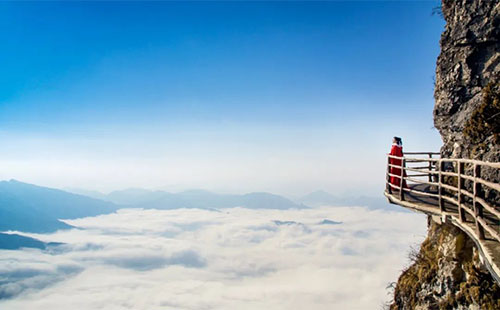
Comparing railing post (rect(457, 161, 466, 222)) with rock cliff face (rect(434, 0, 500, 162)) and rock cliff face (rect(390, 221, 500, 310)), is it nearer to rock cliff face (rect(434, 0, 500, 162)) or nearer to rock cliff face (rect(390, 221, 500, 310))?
rock cliff face (rect(390, 221, 500, 310))

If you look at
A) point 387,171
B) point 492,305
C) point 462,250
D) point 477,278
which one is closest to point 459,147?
point 387,171

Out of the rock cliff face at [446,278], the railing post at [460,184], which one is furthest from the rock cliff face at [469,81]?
the railing post at [460,184]

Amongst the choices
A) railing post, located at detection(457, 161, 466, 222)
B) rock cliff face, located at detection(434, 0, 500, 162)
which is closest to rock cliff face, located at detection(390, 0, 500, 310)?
rock cliff face, located at detection(434, 0, 500, 162)

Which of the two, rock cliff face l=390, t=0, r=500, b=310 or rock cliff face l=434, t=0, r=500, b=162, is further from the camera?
rock cliff face l=434, t=0, r=500, b=162

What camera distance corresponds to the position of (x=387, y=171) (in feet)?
48.5

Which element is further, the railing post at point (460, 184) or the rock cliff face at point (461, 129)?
the rock cliff face at point (461, 129)

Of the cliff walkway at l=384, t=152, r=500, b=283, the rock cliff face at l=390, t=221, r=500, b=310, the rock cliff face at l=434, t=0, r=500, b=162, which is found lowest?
the rock cliff face at l=390, t=221, r=500, b=310

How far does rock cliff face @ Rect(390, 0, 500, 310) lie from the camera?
10859mm

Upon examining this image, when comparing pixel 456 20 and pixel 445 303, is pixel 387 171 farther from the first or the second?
pixel 456 20

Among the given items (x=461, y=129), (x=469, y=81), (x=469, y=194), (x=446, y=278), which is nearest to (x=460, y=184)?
(x=469, y=194)

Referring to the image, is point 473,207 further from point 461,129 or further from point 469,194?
point 461,129

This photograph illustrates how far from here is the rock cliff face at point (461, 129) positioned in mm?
10859

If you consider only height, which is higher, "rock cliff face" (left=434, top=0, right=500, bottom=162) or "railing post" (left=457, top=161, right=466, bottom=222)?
"rock cliff face" (left=434, top=0, right=500, bottom=162)

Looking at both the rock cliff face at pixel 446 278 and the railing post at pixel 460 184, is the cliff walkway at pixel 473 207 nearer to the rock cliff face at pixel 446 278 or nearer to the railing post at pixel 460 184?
the railing post at pixel 460 184
